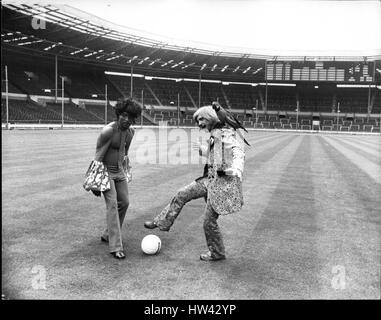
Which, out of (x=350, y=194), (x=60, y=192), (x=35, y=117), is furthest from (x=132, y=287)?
(x=35, y=117)

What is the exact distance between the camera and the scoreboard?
64312mm

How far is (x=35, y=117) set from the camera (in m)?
44.9

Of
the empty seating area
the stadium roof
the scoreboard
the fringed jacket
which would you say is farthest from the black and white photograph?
the scoreboard

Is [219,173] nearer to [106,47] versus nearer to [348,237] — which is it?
[348,237]

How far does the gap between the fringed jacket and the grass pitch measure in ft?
2.68

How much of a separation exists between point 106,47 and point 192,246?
55150mm

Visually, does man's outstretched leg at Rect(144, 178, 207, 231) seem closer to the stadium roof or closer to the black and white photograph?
the black and white photograph

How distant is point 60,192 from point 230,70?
218 feet

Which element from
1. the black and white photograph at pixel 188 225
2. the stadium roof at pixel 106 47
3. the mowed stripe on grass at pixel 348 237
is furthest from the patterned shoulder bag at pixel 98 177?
the stadium roof at pixel 106 47

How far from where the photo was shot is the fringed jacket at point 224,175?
4.85 m

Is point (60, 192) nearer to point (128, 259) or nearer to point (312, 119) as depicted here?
point (128, 259)

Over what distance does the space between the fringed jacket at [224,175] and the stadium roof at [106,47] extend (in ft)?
117

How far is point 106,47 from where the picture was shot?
185 ft

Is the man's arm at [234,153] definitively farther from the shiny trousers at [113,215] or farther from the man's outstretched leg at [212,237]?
the shiny trousers at [113,215]
